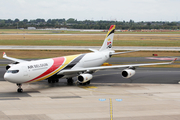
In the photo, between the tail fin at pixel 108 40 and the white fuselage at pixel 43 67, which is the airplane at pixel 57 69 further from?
the tail fin at pixel 108 40

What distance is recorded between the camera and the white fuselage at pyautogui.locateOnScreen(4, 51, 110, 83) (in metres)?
33.1

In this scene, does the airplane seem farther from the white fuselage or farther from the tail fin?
the tail fin

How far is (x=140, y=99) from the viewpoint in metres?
30.7

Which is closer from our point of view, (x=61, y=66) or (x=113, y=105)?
(x=113, y=105)

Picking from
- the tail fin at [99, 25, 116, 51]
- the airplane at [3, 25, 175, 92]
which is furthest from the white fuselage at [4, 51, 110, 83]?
the tail fin at [99, 25, 116, 51]

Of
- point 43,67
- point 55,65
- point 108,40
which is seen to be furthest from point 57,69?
point 108,40

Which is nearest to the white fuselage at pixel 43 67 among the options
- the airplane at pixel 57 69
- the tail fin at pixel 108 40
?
the airplane at pixel 57 69

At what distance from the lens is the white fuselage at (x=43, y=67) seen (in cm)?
3306

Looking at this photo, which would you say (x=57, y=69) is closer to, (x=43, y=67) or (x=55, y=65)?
(x=55, y=65)

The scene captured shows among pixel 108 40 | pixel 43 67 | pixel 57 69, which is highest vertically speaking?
pixel 108 40

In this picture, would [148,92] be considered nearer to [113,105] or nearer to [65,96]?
[113,105]

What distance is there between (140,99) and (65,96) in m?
8.99

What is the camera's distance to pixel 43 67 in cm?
3578

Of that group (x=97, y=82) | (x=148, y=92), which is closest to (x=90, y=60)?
(x=97, y=82)
